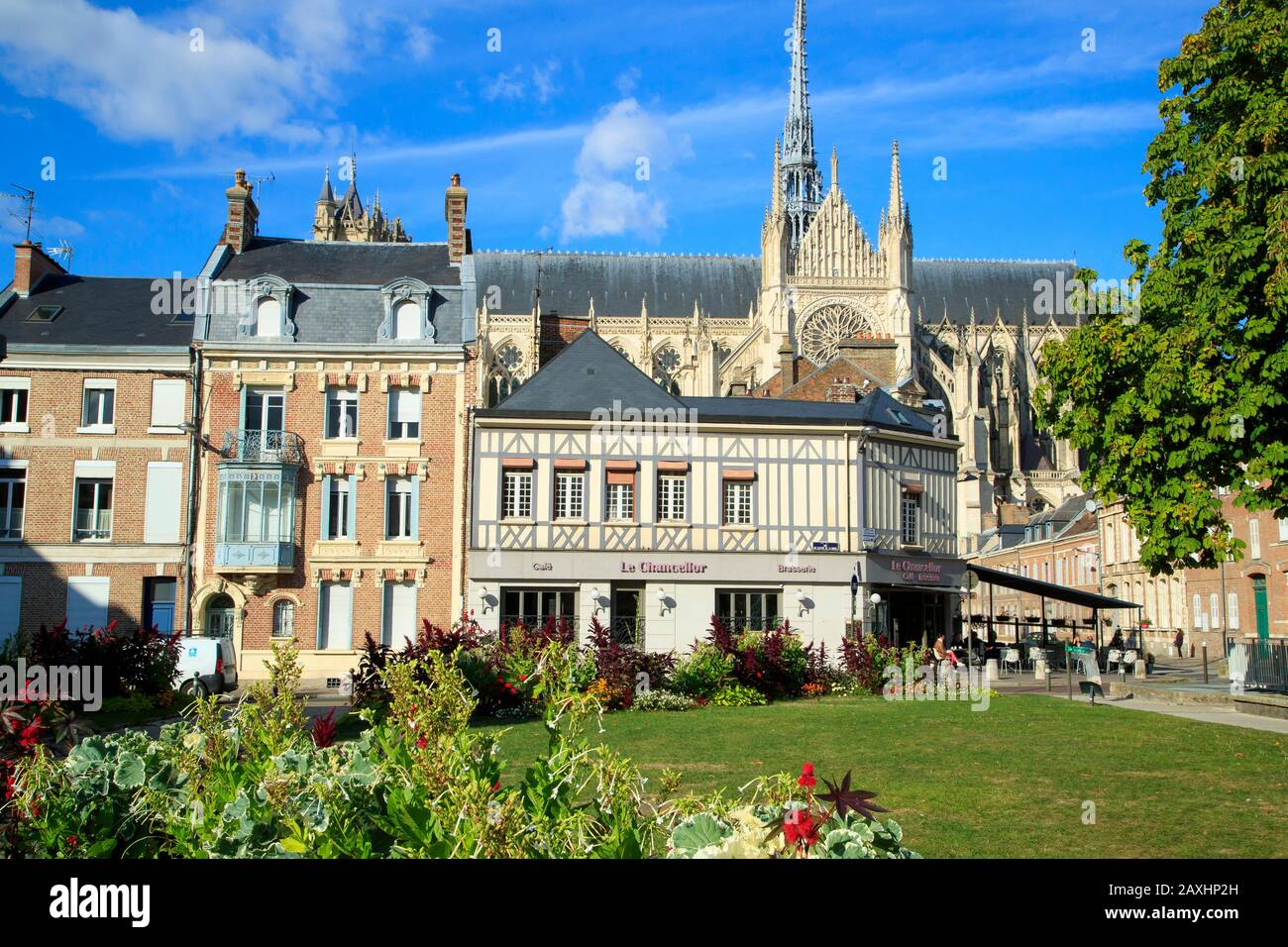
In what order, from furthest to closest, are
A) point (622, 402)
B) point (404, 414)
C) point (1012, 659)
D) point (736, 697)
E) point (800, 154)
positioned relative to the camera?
point (800, 154), point (1012, 659), point (622, 402), point (404, 414), point (736, 697)

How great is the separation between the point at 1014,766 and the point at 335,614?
16956 mm

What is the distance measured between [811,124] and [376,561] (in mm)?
77977

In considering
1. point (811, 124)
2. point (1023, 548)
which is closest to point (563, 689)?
point (1023, 548)

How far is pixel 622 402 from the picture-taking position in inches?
957

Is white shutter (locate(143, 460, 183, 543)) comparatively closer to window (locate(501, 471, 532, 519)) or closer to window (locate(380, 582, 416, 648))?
window (locate(380, 582, 416, 648))

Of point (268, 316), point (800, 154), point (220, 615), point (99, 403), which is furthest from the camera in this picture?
point (800, 154)

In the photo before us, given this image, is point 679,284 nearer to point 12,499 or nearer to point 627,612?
point 627,612

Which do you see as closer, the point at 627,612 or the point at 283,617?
the point at 627,612

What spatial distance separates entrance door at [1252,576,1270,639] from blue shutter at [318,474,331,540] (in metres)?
25.6

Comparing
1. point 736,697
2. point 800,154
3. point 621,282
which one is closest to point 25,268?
point 736,697

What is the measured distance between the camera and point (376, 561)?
23516 mm

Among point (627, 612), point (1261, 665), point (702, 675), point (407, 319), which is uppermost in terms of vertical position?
point (407, 319)

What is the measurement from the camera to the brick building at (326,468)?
76.6ft

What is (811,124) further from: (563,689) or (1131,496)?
(563,689)
